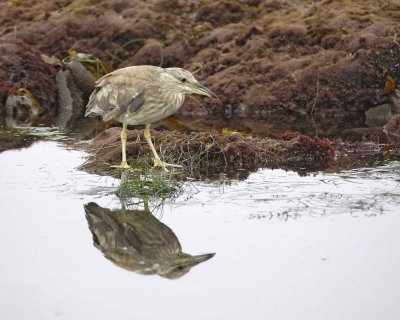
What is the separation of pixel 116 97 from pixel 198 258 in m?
3.43

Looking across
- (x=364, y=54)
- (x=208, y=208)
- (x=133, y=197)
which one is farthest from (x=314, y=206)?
(x=364, y=54)

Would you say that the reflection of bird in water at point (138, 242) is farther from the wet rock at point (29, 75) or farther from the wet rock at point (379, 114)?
the wet rock at point (29, 75)

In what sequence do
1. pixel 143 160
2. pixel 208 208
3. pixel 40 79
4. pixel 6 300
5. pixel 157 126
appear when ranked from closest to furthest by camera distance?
pixel 6 300
pixel 208 208
pixel 143 160
pixel 157 126
pixel 40 79

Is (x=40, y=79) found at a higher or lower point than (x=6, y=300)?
higher

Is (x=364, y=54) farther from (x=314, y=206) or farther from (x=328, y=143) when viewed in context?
(x=314, y=206)

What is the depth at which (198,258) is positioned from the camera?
264 inches

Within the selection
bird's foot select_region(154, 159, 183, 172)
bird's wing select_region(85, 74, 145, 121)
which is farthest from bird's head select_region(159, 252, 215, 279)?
bird's wing select_region(85, 74, 145, 121)

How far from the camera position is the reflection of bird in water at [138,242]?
6.62 m

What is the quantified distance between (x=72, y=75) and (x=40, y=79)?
0.74m

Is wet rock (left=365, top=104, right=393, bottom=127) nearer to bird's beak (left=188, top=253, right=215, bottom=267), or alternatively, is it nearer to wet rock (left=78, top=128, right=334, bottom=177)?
wet rock (left=78, top=128, right=334, bottom=177)

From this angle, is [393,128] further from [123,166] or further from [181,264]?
[181,264]

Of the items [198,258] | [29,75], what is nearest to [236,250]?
[198,258]

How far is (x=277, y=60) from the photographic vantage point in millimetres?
16734

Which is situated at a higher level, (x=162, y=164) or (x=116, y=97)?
(x=116, y=97)
